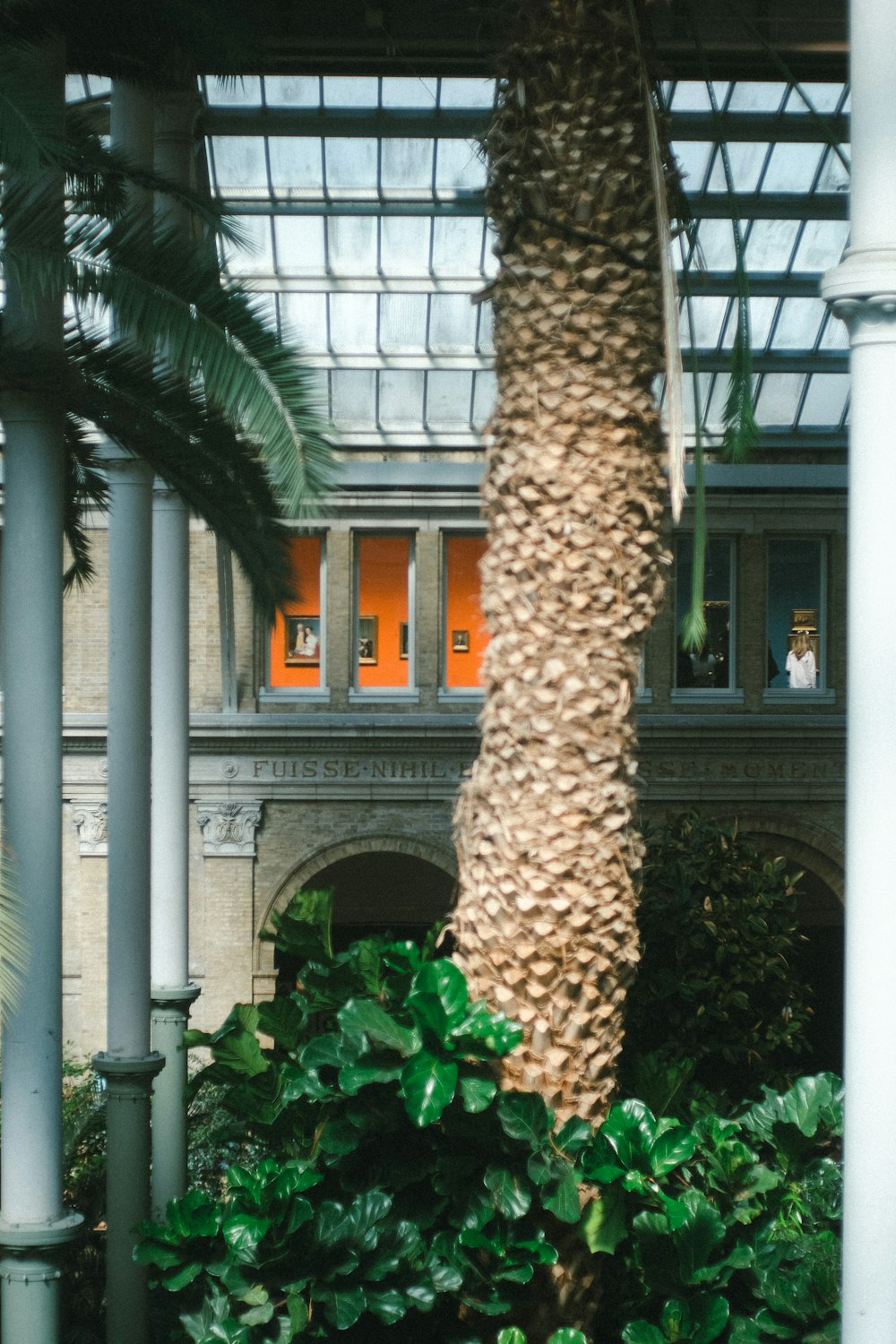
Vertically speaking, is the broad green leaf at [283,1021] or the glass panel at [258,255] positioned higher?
the glass panel at [258,255]

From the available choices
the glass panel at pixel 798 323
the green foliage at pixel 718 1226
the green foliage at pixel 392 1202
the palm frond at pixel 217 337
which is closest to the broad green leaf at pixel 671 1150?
the green foliage at pixel 718 1226

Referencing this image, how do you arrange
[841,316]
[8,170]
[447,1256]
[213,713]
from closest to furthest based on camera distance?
[841,316]
[8,170]
[447,1256]
[213,713]

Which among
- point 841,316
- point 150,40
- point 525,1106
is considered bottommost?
point 525,1106

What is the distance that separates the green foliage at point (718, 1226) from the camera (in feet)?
16.8

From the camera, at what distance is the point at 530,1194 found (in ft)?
17.1

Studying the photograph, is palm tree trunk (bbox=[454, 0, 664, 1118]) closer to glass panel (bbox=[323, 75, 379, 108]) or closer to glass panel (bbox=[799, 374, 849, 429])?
glass panel (bbox=[323, 75, 379, 108])

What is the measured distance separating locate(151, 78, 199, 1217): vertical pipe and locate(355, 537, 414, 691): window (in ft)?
35.2

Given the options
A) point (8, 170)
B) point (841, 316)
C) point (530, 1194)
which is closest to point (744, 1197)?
point (530, 1194)

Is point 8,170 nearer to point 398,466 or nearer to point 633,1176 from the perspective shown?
point 633,1176

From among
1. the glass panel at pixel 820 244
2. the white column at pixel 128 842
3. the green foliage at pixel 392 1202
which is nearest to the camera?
the green foliage at pixel 392 1202

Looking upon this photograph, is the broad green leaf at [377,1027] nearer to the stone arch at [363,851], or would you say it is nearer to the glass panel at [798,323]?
the stone arch at [363,851]

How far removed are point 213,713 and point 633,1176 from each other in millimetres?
15083

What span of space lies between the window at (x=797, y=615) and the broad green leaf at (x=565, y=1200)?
52.6 ft

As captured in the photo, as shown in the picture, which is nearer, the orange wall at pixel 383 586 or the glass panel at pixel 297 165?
the glass panel at pixel 297 165
